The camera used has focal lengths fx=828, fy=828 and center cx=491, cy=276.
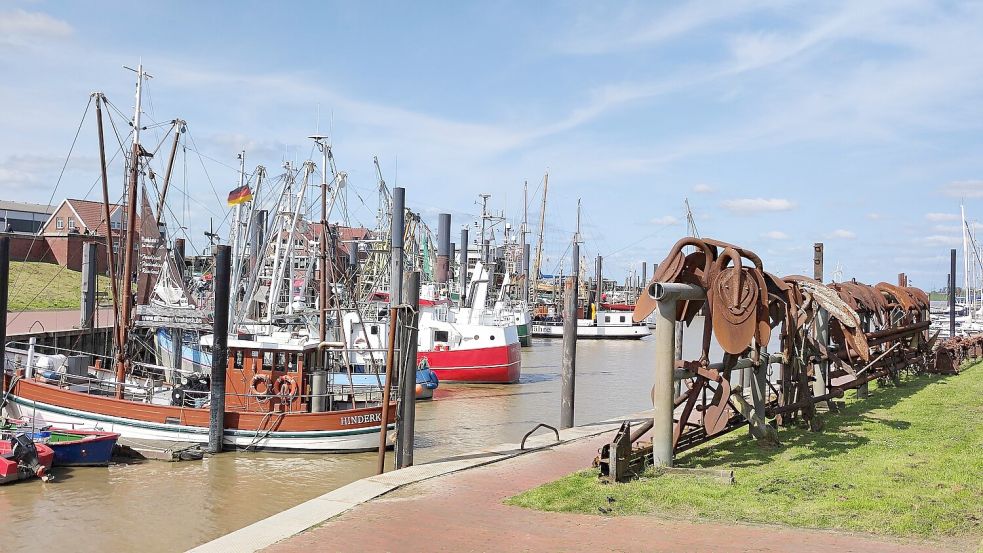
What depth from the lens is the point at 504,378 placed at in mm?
42844

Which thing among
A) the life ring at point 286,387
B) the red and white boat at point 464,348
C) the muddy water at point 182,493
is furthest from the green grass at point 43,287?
the muddy water at point 182,493

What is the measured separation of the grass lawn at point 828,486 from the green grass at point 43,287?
46.7 meters

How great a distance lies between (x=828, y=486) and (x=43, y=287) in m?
59.7

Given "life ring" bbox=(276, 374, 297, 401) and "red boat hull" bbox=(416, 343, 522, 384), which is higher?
"life ring" bbox=(276, 374, 297, 401)

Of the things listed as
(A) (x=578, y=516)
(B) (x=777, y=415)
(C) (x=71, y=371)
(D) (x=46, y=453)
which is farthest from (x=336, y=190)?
(A) (x=578, y=516)

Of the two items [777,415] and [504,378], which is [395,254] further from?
[777,415]

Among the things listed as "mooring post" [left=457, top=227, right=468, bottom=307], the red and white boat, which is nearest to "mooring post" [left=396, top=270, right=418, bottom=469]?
the red and white boat

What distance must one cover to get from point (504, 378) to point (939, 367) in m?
20.9

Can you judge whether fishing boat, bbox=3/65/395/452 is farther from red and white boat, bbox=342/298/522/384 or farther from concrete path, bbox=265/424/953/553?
red and white boat, bbox=342/298/522/384

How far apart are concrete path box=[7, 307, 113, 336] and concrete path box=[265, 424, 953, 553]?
104 feet

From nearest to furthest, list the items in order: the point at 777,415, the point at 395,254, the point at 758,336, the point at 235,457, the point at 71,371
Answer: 1. the point at 758,336
2. the point at 777,415
3. the point at 235,457
4. the point at 71,371
5. the point at 395,254

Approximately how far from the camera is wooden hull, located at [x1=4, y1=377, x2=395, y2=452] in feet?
70.5

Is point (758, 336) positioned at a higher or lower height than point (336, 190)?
lower

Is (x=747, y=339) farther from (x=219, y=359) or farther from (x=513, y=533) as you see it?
(x=219, y=359)
